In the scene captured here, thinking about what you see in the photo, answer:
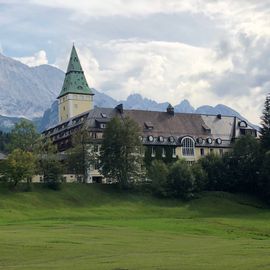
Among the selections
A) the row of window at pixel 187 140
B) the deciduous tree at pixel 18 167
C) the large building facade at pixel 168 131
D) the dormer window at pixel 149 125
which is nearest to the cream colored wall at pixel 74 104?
the large building facade at pixel 168 131

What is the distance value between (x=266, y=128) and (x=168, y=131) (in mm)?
29423

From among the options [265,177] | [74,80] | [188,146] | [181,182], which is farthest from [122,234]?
[74,80]

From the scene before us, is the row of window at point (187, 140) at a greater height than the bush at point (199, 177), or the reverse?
the row of window at point (187, 140)

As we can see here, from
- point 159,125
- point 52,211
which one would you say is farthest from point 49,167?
point 159,125

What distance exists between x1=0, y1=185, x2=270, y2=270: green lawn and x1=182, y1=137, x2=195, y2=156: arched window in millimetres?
31445

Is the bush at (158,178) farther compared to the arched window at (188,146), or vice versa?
the arched window at (188,146)

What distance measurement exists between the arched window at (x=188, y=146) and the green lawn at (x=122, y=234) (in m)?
31.4

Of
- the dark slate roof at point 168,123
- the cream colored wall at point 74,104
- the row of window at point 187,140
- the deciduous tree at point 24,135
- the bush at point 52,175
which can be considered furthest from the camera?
the cream colored wall at point 74,104

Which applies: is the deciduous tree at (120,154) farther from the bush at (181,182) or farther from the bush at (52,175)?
the bush at (52,175)

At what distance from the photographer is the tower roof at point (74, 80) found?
194 metres

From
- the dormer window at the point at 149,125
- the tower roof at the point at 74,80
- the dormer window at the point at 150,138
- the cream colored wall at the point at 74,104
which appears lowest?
the dormer window at the point at 150,138

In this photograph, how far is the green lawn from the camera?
34250 millimetres

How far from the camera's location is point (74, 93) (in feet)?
635

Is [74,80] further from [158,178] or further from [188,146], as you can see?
[158,178]
